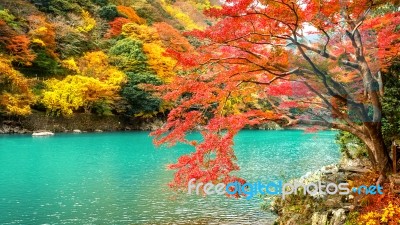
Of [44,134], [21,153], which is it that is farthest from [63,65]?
[21,153]

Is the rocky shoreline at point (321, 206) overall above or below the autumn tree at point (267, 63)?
below

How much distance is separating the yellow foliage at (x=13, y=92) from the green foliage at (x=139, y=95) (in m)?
7.97

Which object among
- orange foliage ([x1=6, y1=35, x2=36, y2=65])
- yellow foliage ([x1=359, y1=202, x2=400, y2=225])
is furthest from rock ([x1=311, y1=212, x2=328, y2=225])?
orange foliage ([x1=6, y1=35, x2=36, y2=65])

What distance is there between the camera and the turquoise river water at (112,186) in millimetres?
7883

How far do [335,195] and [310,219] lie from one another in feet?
2.48

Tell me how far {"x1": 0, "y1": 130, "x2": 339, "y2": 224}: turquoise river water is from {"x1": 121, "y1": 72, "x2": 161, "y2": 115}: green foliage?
1213 centimetres

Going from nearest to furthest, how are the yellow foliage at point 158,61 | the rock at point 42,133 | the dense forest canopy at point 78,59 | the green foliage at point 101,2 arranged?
the rock at point 42,133, the dense forest canopy at point 78,59, the yellow foliage at point 158,61, the green foliage at point 101,2

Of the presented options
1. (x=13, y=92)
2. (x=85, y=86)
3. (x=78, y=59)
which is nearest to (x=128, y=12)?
(x=78, y=59)

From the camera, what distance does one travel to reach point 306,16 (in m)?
5.46

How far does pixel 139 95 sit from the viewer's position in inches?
1222

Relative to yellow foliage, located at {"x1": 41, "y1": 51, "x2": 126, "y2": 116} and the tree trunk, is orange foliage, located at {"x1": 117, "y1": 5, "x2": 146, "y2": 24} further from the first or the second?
the tree trunk

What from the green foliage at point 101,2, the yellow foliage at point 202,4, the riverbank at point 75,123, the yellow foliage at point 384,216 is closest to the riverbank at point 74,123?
the riverbank at point 75,123

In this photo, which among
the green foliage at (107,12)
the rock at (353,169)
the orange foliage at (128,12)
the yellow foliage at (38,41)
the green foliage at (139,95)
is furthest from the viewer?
the orange foliage at (128,12)

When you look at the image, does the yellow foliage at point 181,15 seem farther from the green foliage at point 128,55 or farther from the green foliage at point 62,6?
the green foliage at point 128,55
